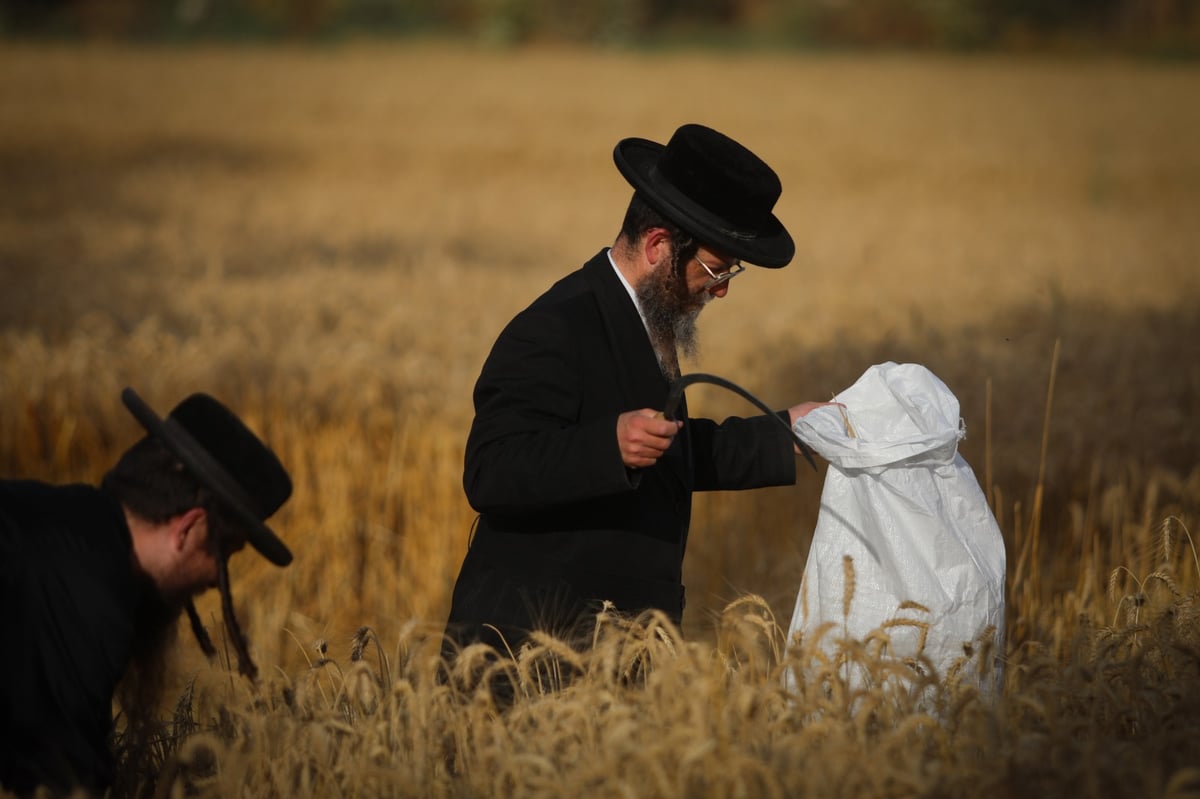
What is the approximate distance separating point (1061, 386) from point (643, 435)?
495cm

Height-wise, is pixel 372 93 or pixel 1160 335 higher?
pixel 372 93

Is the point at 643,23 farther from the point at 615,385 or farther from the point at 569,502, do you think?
the point at 569,502

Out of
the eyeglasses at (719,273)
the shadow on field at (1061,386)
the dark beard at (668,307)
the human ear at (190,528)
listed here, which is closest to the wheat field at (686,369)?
the shadow on field at (1061,386)

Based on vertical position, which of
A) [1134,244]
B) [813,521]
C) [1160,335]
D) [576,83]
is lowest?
[813,521]

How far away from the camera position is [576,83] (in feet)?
99.0

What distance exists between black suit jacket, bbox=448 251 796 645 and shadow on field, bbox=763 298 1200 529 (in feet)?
6.80

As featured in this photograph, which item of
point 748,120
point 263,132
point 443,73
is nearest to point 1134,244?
point 748,120

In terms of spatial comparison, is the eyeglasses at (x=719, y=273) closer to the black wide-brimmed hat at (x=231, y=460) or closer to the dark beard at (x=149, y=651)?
the black wide-brimmed hat at (x=231, y=460)

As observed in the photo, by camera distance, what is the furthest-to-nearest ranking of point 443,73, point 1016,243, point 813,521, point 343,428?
point 443,73 < point 1016,243 < point 343,428 < point 813,521

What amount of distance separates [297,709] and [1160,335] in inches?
291

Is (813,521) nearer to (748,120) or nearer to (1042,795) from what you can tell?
(1042,795)

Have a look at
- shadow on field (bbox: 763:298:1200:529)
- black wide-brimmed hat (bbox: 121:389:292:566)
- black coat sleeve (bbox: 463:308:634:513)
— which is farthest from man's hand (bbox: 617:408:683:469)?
shadow on field (bbox: 763:298:1200:529)

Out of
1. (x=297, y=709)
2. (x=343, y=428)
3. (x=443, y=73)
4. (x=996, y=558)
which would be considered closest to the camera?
(x=297, y=709)

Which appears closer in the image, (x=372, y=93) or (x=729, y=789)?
(x=729, y=789)
